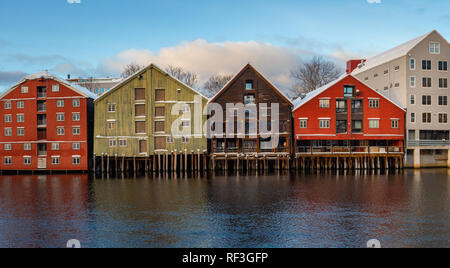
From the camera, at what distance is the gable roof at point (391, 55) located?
55.5 meters

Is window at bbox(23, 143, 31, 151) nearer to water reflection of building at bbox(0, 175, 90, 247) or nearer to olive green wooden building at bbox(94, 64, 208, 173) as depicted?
olive green wooden building at bbox(94, 64, 208, 173)

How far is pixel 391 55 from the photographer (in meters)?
59.5

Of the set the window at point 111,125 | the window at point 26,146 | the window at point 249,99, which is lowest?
the window at point 26,146

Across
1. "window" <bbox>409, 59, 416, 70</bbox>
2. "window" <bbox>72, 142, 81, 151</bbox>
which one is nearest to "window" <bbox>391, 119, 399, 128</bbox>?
"window" <bbox>409, 59, 416, 70</bbox>

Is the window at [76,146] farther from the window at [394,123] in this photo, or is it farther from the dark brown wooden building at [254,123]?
the window at [394,123]

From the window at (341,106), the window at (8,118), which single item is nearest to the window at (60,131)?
the window at (8,118)

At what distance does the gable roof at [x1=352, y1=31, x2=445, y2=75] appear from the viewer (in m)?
55.5

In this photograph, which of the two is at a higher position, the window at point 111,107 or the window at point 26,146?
the window at point 111,107

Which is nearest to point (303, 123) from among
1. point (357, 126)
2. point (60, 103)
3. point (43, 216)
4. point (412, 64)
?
point (357, 126)

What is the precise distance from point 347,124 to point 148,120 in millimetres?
28565

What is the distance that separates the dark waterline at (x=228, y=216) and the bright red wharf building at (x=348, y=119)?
2034 cm

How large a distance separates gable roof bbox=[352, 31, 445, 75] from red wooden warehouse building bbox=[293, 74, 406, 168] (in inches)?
322

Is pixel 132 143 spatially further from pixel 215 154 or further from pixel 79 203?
pixel 79 203
